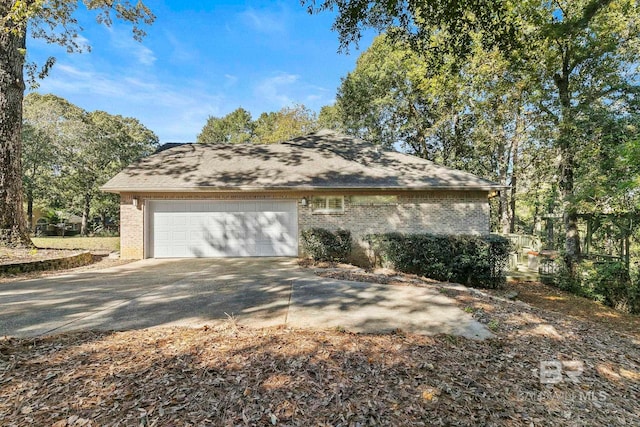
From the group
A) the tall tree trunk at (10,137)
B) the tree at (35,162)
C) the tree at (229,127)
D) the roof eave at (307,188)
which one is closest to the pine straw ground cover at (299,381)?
the roof eave at (307,188)

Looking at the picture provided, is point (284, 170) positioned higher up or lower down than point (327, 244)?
higher up

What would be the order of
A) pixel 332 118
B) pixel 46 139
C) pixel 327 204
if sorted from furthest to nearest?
pixel 332 118, pixel 46 139, pixel 327 204

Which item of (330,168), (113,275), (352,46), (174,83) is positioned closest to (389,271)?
Answer: (330,168)

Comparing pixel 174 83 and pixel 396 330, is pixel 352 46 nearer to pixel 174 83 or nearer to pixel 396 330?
pixel 396 330

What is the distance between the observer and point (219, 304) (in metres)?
4.70

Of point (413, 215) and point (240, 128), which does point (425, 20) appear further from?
point (240, 128)

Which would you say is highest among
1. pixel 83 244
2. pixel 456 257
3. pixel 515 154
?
pixel 515 154

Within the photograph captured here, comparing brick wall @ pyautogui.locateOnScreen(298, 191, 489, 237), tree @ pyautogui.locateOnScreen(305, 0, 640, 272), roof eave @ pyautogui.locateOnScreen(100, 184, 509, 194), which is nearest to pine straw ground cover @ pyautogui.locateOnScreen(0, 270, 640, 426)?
roof eave @ pyautogui.locateOnScreen(100, 184, 509, 194)

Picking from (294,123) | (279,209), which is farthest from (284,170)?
(294,123)

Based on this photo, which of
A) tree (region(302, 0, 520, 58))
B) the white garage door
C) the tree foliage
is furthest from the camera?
the tree foliage

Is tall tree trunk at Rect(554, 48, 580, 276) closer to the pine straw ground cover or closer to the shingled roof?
the shingled roof

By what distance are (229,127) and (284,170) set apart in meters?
31.5

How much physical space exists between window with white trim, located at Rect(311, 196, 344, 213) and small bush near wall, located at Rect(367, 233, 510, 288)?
8.25 feet

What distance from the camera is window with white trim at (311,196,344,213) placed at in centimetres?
1028
